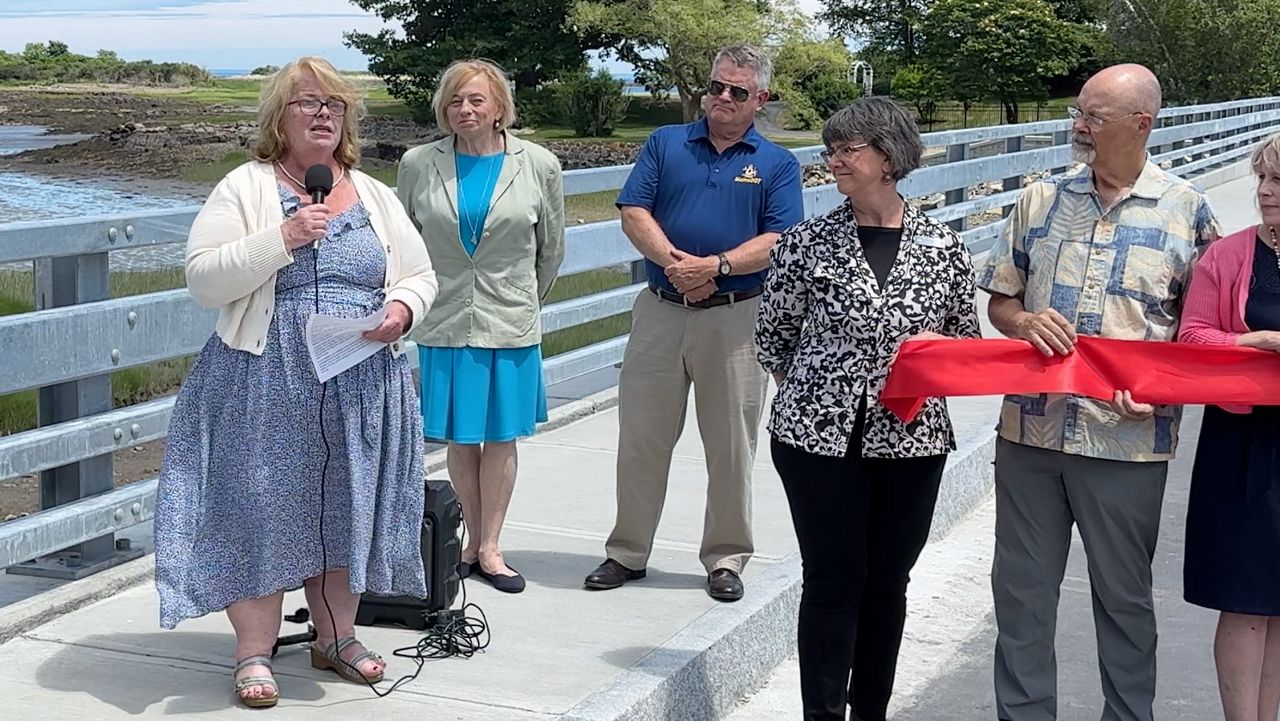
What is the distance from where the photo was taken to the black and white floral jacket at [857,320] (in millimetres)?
4629

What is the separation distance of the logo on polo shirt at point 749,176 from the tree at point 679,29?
51752 mm

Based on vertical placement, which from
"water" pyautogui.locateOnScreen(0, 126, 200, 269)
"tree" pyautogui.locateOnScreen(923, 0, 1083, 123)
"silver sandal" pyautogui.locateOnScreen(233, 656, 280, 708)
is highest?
"tree" pyautogui.locateOnScreen(923, 0, 1083, 123)

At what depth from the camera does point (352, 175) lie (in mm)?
4914

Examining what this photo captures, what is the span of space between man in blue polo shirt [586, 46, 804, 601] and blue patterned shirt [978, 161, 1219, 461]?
4.32ft

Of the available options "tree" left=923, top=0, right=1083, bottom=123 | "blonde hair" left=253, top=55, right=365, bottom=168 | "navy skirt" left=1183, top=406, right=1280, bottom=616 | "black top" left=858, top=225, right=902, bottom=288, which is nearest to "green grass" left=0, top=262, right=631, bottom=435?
"blonde hair" left=253, top=55, right=365, bottom=168

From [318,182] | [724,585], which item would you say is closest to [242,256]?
[318,182]

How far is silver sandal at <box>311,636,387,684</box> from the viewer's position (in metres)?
A: 4.92

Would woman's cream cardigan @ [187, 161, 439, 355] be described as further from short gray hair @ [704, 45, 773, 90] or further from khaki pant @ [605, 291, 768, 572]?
short gray hair @ [704, 45, 773, 90]

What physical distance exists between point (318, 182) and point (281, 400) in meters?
0.60

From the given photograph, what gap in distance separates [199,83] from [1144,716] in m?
101

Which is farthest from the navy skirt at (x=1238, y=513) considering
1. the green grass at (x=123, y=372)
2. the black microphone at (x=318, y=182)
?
the green grass at (x=123, y=372)

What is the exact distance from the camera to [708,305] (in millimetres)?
5980

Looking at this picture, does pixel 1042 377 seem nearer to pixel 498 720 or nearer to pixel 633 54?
pixel 498 720

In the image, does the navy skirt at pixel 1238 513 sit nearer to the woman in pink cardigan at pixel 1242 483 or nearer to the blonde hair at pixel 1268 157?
the woman in pink cardigan at pixel 1242 483
